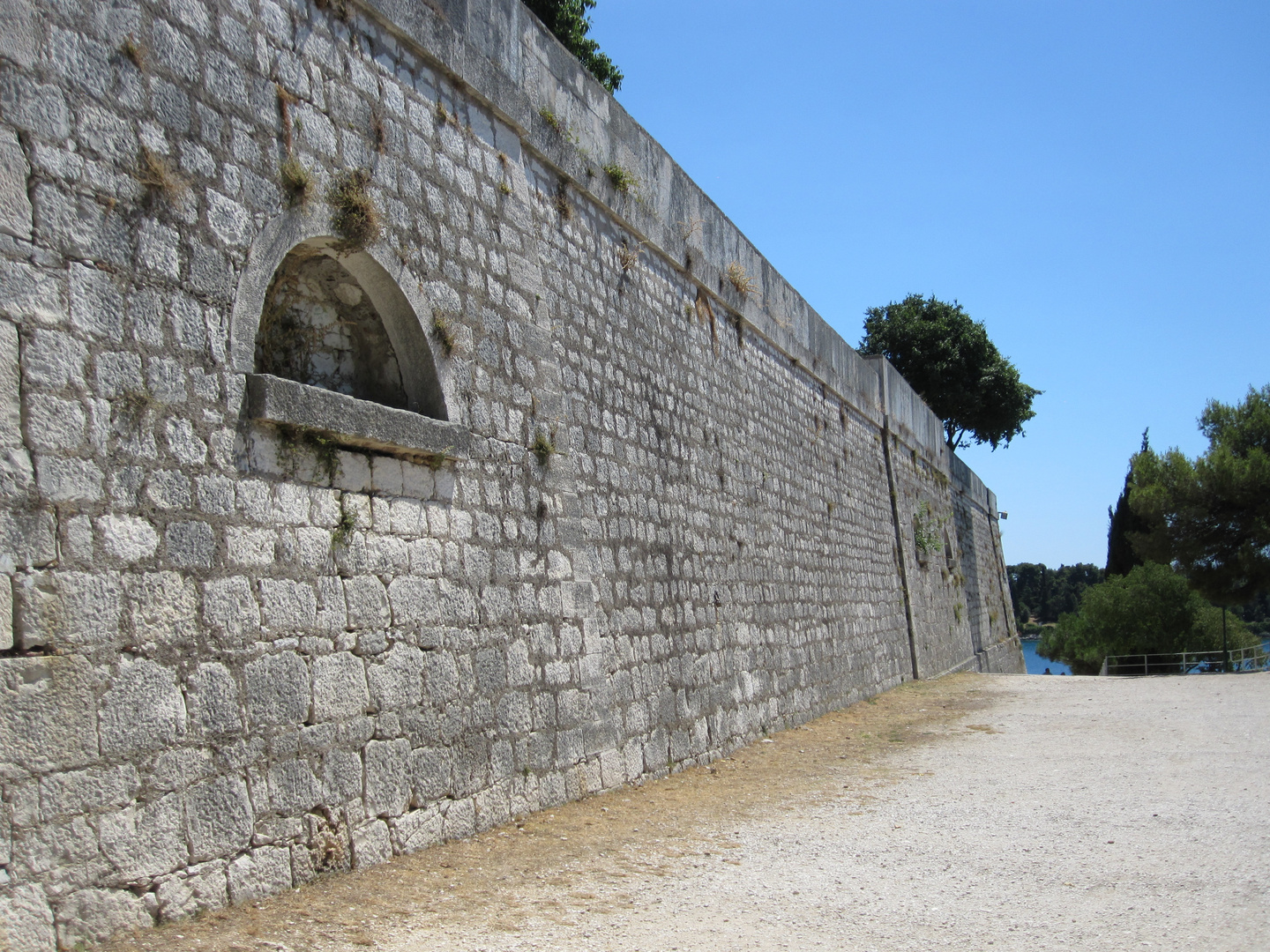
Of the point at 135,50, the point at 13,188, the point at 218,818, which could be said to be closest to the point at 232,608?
the point at 218,818

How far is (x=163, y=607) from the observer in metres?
3.55

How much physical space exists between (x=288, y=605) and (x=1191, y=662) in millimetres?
26604

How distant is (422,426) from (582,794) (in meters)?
2.52

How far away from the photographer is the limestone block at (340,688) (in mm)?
4188

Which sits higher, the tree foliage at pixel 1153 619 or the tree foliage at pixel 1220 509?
the tree foliage at pixel 1220 509

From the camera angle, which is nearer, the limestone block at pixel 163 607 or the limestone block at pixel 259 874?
the limestone block at pixel 163 607

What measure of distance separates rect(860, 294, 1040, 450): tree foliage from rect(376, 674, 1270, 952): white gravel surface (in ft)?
91.3

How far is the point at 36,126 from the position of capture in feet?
11.0

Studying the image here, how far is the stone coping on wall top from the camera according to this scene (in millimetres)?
4031

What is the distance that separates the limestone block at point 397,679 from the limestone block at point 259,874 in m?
0.79

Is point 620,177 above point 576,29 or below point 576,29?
below

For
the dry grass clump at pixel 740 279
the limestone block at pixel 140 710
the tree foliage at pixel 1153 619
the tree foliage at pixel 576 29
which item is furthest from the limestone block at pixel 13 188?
the tree foliage at pixel 1153 619

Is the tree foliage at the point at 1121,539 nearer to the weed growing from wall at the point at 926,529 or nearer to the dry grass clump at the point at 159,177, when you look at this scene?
the weed growing from wall at the point at 926,529

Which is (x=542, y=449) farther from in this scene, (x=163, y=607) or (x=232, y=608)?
(x=163, y=607)
